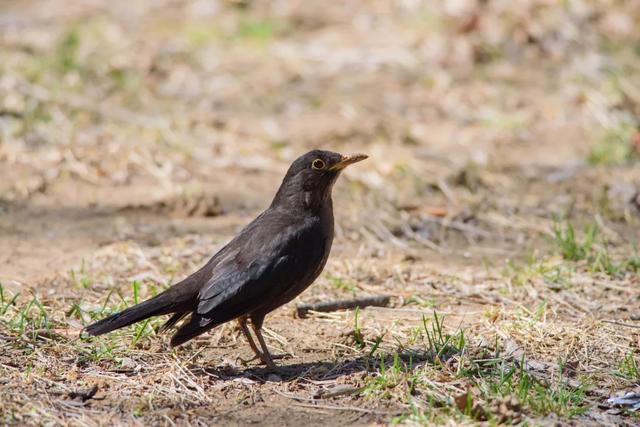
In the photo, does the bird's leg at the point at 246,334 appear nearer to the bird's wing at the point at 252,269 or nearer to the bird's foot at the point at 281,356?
the bird's foot at the point at 281,356

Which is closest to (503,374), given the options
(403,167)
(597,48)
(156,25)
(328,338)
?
(328,338)

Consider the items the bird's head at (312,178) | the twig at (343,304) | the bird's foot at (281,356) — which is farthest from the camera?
the twig at (343,304)

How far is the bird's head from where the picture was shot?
5.46 m

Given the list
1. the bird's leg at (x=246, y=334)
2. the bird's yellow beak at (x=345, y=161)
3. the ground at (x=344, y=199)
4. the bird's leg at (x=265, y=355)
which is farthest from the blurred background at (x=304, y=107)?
the bird's leg at (x=265, y=355)

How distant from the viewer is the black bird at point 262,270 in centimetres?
477

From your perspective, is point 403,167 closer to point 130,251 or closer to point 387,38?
point 130,251

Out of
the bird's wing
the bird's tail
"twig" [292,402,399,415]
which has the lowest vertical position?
"twig" [292,402,399,415]

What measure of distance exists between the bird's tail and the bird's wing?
0.61ft

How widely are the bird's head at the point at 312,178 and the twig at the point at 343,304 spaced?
2.33 ft

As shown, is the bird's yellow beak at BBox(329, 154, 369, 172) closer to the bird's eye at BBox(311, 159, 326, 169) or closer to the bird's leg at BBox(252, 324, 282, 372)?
the bird's eye at BBox(311, 159, 326, 169)

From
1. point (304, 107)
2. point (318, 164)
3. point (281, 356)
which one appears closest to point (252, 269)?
point (281, 356)

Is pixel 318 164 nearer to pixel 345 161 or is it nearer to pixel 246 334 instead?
pixel 345 161

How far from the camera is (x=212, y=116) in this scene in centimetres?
997

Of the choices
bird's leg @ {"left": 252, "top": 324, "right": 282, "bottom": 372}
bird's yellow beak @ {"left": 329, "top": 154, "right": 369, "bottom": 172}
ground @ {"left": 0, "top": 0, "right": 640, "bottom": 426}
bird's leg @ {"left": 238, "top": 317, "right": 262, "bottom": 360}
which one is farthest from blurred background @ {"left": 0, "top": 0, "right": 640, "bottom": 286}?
bird's leg @ {"left": 252, "top": 324, "right": 282, "bottom": 372}
